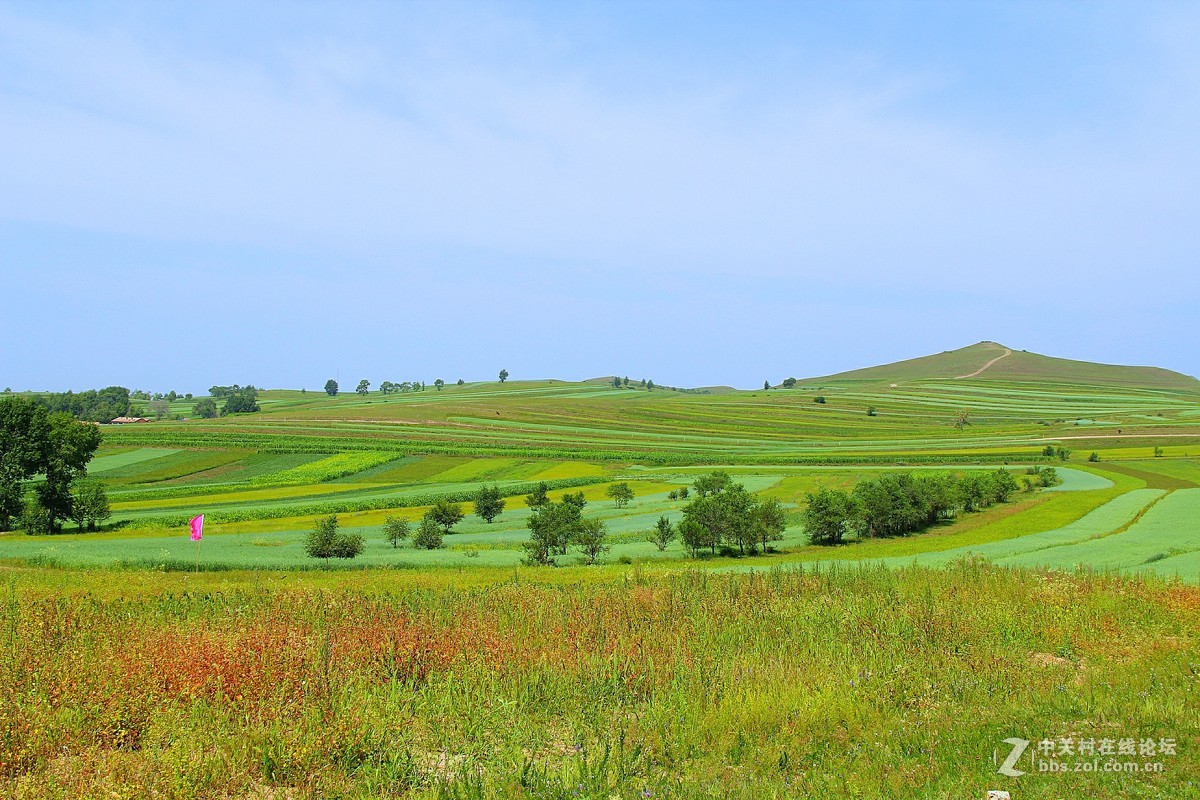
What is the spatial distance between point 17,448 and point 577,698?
57.8m

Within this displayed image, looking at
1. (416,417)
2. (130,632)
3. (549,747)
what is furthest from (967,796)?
(416,417)

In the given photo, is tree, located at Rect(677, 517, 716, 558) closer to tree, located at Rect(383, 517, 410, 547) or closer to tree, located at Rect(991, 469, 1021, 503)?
tree, located at Rect(383, 517, 410, 547)

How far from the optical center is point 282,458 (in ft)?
279

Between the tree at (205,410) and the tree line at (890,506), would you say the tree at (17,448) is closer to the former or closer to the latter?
the tree line at (890,506)

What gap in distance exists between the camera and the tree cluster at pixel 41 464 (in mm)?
A: 50094

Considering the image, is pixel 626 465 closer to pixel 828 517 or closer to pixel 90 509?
pixel 828 517

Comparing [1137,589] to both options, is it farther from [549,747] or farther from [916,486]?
[916,486]

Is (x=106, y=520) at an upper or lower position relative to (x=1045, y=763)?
lower

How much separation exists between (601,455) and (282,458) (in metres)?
37.2

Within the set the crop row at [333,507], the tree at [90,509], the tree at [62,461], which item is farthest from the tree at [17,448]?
the crop row at [333,507]

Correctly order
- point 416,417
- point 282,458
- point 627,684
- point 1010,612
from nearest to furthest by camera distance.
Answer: point 627,684 → point 1010,612 → point 282,458 → point 416,417

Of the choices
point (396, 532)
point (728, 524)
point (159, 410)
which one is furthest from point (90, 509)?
point (159, 410)

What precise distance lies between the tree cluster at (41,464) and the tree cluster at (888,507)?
47.0m

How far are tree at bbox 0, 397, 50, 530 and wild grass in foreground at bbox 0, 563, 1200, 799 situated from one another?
4963 centimetres
